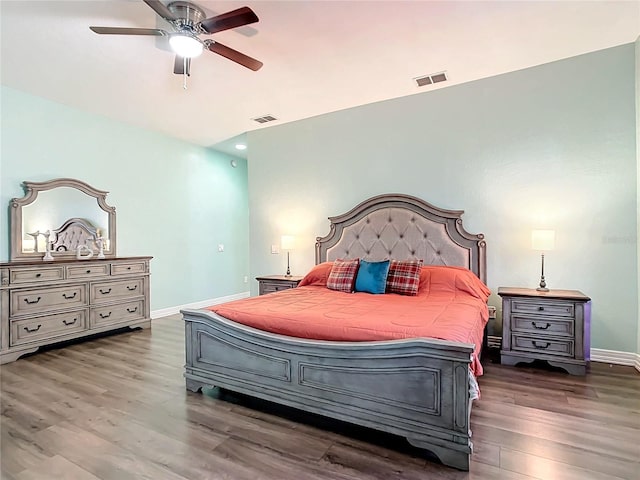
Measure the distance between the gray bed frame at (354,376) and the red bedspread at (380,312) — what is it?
81mm

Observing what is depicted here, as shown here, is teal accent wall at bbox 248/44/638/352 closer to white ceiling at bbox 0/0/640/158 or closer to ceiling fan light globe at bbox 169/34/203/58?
white ceiling at bbox 0/0/640/158

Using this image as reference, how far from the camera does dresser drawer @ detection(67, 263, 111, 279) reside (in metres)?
3.74

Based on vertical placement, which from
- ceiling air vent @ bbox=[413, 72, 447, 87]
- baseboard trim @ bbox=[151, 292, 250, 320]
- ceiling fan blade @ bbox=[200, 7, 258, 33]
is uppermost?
ceiling air vent @ bbox=[413, 72, 447, 87]

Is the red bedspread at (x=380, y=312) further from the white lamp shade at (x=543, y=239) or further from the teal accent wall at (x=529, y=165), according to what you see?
the teal accent wall at (x=529, y=165)

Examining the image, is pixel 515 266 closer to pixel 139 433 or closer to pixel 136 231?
pixel 139 433

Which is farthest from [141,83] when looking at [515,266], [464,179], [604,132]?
[604,132]

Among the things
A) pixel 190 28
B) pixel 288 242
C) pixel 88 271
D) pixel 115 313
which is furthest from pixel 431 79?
pixel 115 313

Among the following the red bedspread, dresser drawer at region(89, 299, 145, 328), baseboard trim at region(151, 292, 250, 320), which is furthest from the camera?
baseboard trim at region(151, 292, 250, 320)

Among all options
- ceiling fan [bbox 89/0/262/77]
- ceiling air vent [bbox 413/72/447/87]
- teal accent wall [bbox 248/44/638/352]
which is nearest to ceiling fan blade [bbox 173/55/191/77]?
ceiling fan [bbox 89/0/262/77]

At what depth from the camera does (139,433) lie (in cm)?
198

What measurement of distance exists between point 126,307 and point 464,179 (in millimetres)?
4324

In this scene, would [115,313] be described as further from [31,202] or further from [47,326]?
[31,202]

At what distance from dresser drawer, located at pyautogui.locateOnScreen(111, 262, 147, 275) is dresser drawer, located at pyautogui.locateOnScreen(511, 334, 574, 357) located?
172 inches

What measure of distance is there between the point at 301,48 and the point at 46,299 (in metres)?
3.55
